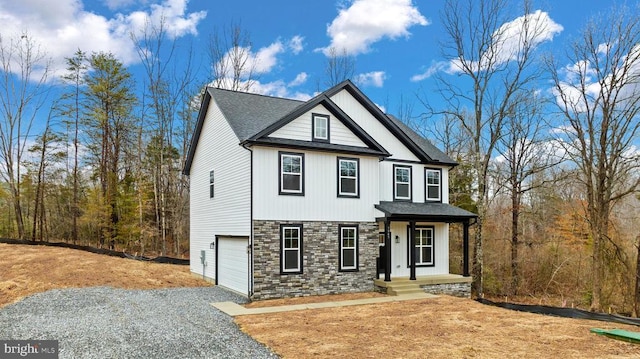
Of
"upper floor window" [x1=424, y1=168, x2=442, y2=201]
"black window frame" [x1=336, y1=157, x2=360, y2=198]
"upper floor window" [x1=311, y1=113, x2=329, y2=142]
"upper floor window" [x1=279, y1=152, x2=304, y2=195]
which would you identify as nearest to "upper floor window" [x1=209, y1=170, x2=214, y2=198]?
"upper floor window" [x1=279, y1=152, x2=304, y2=195]

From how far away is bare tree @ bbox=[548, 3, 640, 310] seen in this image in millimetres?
14203

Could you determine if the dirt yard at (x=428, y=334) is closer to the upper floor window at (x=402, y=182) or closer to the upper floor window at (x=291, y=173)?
the upper floor window at (x=291, y=173)

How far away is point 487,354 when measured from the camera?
7090 mm

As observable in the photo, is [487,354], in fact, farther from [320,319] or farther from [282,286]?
[282,286]

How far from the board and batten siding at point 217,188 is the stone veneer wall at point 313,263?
84 centimetres

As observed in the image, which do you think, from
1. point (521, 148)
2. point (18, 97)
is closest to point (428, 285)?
point (521, 148)

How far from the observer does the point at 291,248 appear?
1312 cm

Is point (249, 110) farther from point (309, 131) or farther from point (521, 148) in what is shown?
point (521, 148)

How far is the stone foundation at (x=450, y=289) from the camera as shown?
14798mm

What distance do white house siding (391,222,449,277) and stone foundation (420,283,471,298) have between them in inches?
46.8

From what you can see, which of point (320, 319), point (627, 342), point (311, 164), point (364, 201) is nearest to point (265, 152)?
point (311, 164)

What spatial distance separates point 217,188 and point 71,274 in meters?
5.93

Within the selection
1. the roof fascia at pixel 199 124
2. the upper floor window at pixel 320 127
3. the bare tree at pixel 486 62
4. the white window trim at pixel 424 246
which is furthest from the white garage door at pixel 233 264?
the bare tree at pixel 486 62

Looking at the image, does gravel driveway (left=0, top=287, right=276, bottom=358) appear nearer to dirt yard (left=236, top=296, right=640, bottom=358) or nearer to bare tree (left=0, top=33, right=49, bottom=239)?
dirt yard (left=236, top=296, right=640, bottom=358)
